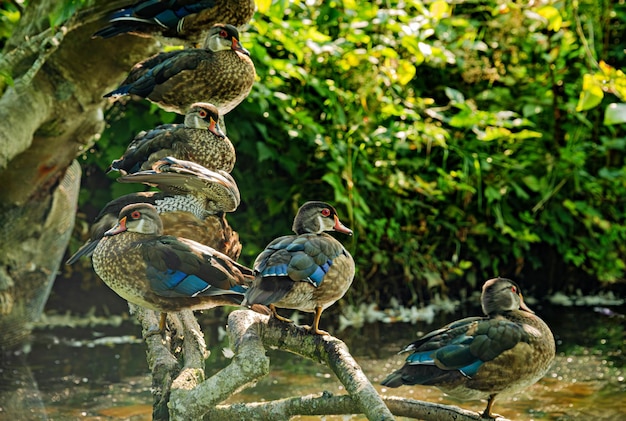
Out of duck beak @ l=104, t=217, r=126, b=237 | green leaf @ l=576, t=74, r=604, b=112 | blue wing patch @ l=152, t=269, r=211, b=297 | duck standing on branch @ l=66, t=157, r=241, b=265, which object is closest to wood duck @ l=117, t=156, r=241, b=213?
duck standing on branch @ l=66, t=157, r=241, b=265

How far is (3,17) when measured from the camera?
5.06 m

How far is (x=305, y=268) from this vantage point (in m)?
2.25

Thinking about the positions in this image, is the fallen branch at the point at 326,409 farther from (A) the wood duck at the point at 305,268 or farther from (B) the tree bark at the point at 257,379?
(A) the wood duck at the point at 305,268

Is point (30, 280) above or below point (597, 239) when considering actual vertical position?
above

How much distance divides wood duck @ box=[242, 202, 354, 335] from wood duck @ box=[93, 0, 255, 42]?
30.7 inches

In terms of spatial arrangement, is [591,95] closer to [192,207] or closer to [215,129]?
[215,129]

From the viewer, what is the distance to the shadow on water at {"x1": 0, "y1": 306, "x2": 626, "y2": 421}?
461 cm

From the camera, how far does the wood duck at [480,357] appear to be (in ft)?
7.63

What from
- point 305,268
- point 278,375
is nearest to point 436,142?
point 278,375

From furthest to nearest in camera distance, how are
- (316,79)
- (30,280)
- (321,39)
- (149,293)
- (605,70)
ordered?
(316,79), (321,39), (30,280), (605,70), (149,293)

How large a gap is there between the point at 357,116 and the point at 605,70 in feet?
8.69

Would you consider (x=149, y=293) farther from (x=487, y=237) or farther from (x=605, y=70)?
(x=487, y=237)

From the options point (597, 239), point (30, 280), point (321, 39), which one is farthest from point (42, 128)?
point (597, 239)

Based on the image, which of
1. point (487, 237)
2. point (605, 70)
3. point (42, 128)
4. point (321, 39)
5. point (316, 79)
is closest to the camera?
point (605, 70)
